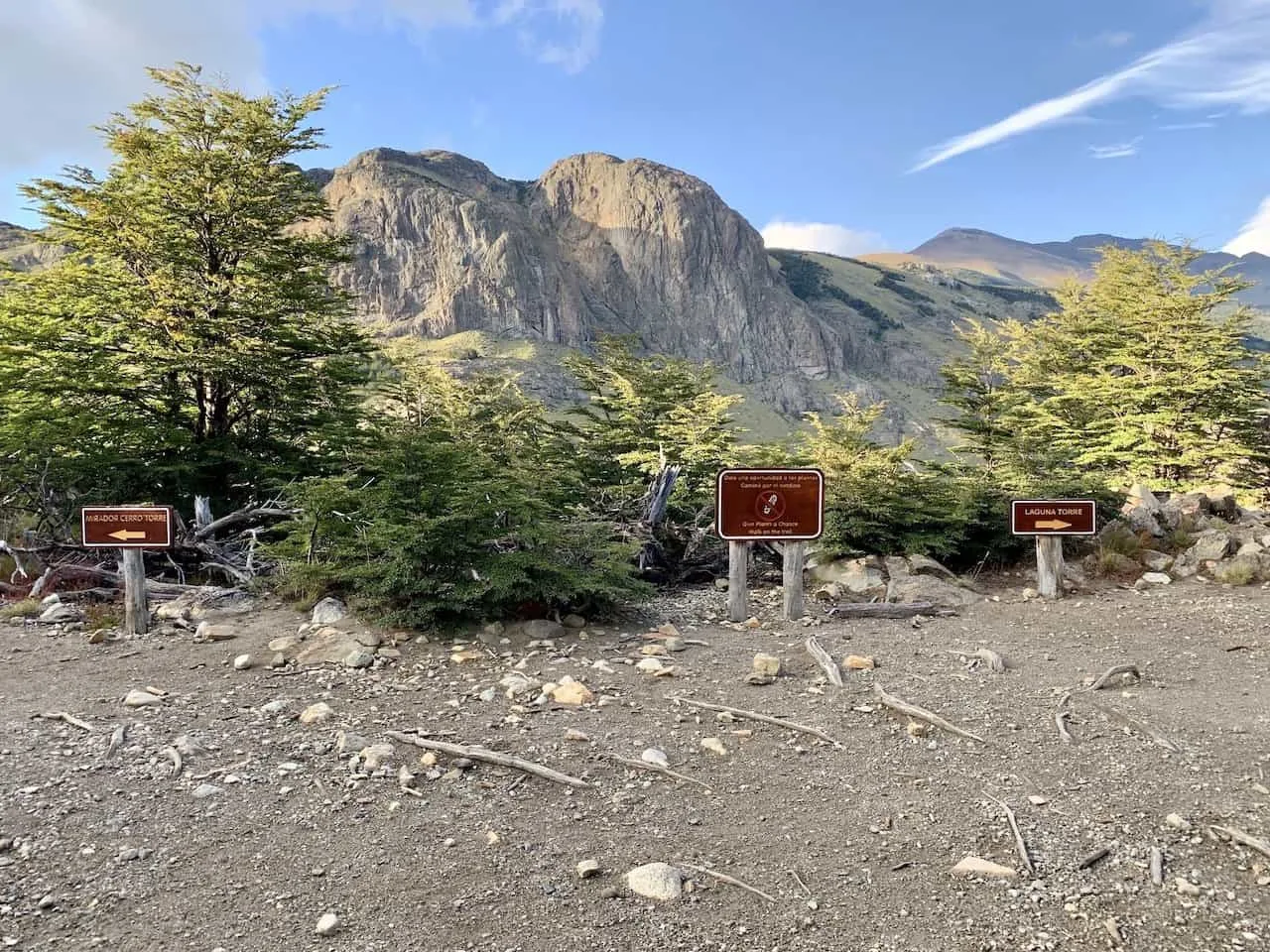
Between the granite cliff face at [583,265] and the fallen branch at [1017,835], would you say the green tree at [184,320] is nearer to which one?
the fallen branch at [1017,835]

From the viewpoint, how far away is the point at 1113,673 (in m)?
5.08

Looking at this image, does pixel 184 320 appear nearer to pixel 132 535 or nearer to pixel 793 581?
pixel 132 535

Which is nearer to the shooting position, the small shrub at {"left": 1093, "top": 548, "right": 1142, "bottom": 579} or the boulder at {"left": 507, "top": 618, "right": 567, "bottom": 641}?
the boulder at {"left": 507, "top": 618, "right": 567, "bottom": 641}

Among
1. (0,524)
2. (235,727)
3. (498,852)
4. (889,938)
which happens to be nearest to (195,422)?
(0,524)

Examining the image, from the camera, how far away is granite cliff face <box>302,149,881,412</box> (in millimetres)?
149125

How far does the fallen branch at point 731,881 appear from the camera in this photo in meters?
2.78

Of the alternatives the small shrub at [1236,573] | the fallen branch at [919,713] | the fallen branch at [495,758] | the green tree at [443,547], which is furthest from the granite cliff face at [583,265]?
the fallen branch at [919,713]

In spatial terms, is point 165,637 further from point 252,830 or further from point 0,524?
point 0,524

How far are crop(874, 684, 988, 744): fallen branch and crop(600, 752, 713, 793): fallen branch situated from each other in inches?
61.2

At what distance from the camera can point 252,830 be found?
128 inches

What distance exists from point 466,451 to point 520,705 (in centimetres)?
376

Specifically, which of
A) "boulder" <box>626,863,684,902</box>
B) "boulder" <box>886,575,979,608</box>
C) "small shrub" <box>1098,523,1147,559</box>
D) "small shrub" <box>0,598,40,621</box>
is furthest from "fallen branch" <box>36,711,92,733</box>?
"small shrub" <box>1098,523,1147,559</box>

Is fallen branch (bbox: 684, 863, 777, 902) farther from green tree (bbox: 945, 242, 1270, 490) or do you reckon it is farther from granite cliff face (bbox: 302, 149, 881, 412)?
granite cliff face (bbox: 302, 149, 881, 412)

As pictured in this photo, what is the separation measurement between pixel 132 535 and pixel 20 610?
170 centimetres
